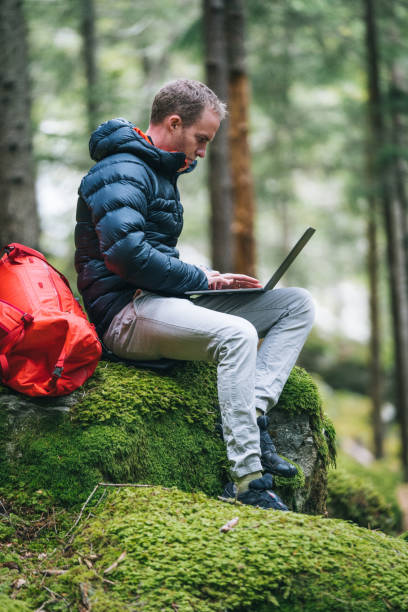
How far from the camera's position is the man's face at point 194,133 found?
130 inches

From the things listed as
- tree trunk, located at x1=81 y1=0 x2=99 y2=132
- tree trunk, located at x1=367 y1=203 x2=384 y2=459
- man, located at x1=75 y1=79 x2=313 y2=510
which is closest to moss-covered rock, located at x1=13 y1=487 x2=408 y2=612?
man, located at x1=75 y1=79 x2=313 y2=510

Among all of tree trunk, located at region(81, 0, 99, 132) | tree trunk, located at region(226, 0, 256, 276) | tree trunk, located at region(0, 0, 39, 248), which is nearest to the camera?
tree trunk, located at region(0, 0, 39, 248)

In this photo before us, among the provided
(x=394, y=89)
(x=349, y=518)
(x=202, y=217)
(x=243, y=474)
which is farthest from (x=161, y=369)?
(x=202, y=217)

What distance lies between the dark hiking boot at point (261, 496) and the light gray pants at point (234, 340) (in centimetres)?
8

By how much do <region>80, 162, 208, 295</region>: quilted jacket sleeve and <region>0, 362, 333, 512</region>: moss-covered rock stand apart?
2.22 feet

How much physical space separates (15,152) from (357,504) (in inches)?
206

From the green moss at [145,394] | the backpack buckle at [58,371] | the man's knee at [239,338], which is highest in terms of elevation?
the man's knee at [239,338]

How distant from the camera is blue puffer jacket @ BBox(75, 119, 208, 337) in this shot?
117 inches

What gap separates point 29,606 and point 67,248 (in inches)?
456

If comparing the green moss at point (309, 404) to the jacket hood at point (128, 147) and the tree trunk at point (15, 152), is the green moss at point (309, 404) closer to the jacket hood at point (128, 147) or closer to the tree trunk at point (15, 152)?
the jacket hood at point (128, 147)

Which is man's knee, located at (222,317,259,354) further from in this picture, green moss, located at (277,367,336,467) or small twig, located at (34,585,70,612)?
small twig, located at (34,585,70,612)

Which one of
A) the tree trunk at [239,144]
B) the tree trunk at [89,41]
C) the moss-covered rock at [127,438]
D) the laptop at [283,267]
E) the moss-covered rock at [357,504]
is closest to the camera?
the moss-covered rock at [127,438]

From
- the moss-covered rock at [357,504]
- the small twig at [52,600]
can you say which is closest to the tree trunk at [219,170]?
the moss-covered rock at [357,504]

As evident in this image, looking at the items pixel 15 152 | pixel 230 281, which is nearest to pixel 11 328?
pixel 230 281
